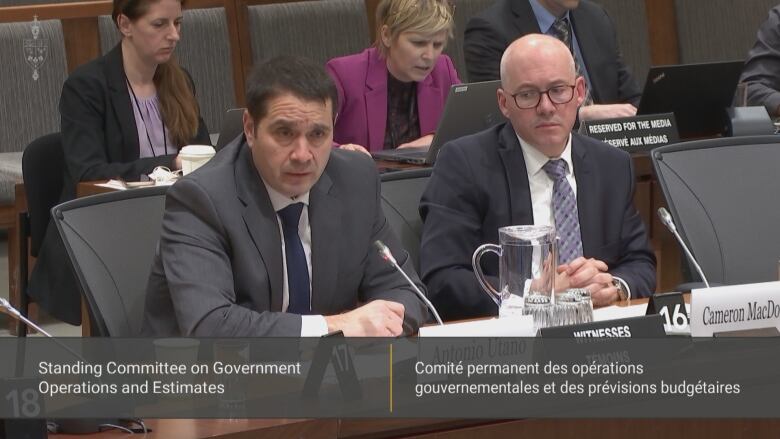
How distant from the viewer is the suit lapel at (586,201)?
3.25m

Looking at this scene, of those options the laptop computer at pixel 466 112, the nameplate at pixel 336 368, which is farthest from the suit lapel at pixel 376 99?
the nameplate at pixel 336 368

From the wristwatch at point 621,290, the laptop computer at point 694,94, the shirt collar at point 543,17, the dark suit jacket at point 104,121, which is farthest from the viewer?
the shirt collar at point 543,17

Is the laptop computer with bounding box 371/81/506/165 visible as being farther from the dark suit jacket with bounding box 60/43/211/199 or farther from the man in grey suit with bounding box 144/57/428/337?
the man in grey suit with bounding box 144/57/428/337

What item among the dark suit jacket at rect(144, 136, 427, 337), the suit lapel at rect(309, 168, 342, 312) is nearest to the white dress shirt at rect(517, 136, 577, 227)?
the dark suit jacket at rect(144, 136, 427, 337)

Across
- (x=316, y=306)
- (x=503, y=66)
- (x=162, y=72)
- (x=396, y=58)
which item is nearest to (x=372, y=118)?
(x=396, y=58)

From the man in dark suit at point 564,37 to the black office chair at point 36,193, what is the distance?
5.39ft

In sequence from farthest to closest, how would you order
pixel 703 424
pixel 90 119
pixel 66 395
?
pixel 90 119
pixel 703 424
pixel 66 395

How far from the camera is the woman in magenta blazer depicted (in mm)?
4883

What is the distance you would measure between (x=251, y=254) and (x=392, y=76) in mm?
2325

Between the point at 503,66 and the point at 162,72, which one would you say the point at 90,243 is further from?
the point at 162,72

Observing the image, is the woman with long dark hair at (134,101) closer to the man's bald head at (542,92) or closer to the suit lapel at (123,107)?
the suit lapel at (123,107)

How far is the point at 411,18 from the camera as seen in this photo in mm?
4879

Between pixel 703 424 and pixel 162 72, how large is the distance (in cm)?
289

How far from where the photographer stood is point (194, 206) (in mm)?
2732
